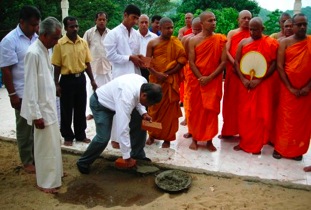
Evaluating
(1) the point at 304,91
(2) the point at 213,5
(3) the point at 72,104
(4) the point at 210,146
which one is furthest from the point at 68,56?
(2) the point at 213,5

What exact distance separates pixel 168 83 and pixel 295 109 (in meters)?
1.92

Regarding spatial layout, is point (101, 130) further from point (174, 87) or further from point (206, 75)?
point (206, 75)

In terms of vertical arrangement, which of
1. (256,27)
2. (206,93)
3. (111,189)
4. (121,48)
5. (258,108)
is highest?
(256,27)

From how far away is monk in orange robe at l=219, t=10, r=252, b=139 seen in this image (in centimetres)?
535

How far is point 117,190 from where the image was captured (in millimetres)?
3961

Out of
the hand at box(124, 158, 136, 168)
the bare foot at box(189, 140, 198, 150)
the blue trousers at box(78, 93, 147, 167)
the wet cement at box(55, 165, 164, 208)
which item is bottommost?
the wet cement at box(55, 165, 164, 208)

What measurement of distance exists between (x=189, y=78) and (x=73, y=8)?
618 inches

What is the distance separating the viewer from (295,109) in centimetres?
Answer: 467

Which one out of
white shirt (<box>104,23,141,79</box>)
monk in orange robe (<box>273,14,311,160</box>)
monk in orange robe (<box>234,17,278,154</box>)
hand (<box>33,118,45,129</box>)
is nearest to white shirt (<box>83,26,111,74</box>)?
white shirt (<box>104,23,141,79</box>)

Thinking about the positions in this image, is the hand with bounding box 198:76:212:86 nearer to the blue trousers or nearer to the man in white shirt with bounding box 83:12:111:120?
the blue trousers

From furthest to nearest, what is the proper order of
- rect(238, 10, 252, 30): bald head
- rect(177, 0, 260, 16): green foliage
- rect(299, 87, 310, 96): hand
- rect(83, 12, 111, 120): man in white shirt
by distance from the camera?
rect(177, 0, 260, 16): green foliage → rect(83, 12, 111, 120): man in white shirt → rect(238, 10, 252, 30): bald head → rect(299, 87, 310, 96): hand

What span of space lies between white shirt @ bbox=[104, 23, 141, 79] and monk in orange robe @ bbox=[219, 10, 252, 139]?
60.3 inches

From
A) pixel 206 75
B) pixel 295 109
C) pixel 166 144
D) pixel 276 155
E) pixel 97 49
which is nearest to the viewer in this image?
pixel 295 109

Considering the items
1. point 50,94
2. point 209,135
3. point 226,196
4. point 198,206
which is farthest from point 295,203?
point 50,94
